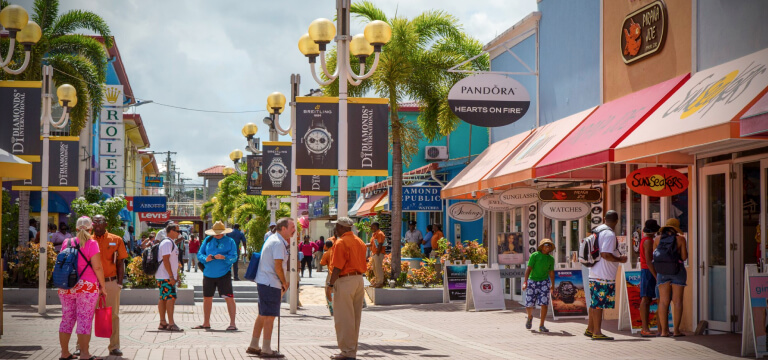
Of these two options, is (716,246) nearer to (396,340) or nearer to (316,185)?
(396,340)

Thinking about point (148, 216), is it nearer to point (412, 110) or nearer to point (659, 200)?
point (412, 110)

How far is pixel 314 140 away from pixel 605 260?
5392 millimetres

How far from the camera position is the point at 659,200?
14820 mm

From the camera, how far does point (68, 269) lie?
10.1m

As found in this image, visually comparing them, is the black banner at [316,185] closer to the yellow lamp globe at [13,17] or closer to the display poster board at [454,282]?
the display poster board at [454,282]

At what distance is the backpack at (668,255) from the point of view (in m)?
12.5

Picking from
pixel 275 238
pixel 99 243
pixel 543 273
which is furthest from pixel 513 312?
pixel 99 243

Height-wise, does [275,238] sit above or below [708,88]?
below

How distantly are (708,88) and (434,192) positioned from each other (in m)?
16.4

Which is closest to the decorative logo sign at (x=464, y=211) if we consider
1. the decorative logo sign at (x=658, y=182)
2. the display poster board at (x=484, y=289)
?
the display poster board at (x=484, y=289)

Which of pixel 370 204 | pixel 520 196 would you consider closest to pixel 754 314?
pixel 520 196

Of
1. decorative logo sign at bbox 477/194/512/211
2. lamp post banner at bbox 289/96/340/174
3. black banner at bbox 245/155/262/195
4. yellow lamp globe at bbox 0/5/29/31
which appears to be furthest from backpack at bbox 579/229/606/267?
black banner at bbox 245/155/262/195

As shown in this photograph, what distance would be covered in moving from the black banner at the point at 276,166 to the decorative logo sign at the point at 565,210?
927cm

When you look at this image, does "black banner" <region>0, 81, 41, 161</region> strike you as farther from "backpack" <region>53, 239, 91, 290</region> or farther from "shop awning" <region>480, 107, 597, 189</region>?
"shop awning" <region>480, 107, 597, 189</region>
